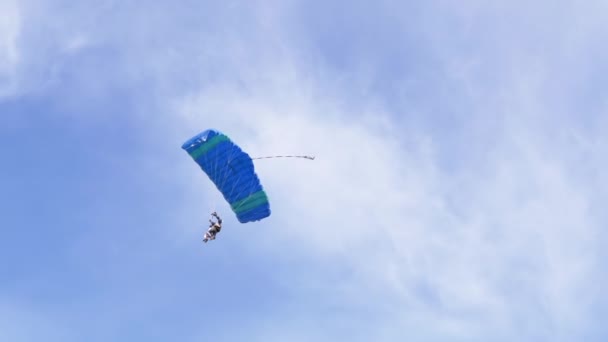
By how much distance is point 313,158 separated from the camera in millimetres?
53062

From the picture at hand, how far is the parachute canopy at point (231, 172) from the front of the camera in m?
A: 52.9

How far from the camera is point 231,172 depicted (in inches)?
2110

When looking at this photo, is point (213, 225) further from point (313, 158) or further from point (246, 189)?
point (313, 158)

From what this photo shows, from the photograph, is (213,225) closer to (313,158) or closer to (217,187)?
(217,187)

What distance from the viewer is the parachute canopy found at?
52.9 meters

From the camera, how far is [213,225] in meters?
56.0

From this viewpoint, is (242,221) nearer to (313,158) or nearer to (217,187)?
(217,187)

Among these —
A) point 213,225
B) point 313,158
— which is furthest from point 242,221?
point 313,158

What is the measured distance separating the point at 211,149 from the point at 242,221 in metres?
4.89

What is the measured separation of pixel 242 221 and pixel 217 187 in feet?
8.18

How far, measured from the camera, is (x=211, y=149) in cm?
5319

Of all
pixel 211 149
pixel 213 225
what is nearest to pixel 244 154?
pixel 211 149

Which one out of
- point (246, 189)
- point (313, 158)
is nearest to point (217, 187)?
point (246, 189)

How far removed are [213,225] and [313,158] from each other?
744 cm
